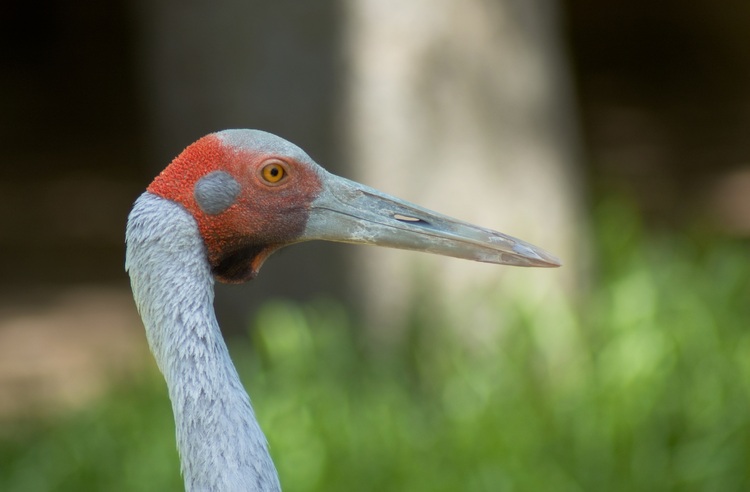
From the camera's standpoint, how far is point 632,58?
1444 cm

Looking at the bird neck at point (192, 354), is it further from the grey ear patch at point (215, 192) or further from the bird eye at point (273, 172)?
the bird eye at point (273, 172)

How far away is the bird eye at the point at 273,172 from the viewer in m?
2.70

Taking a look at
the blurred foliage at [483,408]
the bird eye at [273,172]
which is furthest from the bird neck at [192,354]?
the blurred foliage at [483,408]

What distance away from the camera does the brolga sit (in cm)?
250

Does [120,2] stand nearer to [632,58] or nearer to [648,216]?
[632,58]

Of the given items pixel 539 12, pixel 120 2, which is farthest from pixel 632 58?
pixel 539 12

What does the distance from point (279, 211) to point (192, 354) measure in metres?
0.44

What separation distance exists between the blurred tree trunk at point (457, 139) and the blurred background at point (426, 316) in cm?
1

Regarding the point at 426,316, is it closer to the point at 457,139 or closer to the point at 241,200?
the point at 457,139

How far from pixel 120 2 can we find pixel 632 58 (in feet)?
23.1

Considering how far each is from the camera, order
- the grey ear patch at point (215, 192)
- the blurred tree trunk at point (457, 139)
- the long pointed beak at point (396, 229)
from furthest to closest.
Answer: the blurred tree trunk at point (457, 139) → the long pointed beak at point (396, 229) → the grey ear patch at point (215, 192)

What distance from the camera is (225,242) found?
2693mm

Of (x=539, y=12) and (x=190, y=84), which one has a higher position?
(x=539, y=12)

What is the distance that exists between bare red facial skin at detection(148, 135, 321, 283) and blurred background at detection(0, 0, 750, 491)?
2009mm
